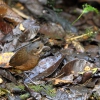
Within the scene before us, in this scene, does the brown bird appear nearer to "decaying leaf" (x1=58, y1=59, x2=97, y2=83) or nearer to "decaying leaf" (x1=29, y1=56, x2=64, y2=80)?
"decaying leaf" (x1=29, y1=56, x2=64, y2=80)

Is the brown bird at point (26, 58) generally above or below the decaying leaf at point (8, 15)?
below

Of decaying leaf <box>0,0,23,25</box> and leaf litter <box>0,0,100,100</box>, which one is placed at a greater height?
decaying leaf <box>0,0,23,25</box>

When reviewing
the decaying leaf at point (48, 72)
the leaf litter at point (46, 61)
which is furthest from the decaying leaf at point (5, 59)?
the decaying leaf at point (48, 72)

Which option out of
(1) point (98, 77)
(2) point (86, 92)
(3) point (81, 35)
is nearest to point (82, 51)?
(3) point (81, 35)

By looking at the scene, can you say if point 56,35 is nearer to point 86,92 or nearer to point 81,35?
point 81,35

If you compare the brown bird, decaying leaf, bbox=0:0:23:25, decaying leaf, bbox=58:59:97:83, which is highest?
decaying leaf, bbox=0:0:23:25

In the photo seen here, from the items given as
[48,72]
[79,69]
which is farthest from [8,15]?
[79,69]

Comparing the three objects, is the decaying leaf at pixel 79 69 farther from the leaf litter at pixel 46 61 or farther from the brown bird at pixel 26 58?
the brown bird at pixel 26 58

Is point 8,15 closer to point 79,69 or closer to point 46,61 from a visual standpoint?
point 46,61

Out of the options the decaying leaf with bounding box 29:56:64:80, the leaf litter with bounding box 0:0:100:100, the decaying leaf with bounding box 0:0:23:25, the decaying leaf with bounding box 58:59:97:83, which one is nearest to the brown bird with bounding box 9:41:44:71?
the leaf litter with bounding box 0:0:100:100
